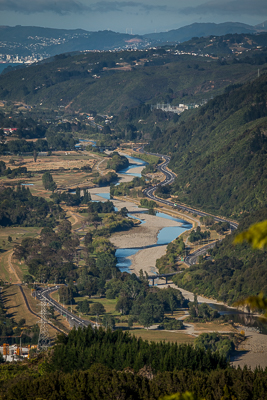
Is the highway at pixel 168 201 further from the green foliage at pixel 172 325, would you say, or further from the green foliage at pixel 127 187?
the green foliage at pixel 172 325

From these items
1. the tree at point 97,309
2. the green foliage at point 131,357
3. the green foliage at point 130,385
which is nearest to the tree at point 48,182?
the tree at point 97,309

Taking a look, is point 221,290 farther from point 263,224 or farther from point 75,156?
point 75,156

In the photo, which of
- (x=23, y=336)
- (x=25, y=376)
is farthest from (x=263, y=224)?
(x=23, y=336)

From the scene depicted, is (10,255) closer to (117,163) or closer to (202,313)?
(202,313)

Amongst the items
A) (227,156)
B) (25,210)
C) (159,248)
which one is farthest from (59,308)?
(227,156)

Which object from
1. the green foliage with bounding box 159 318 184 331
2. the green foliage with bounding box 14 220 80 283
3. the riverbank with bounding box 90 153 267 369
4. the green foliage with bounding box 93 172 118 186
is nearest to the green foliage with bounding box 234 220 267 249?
the riverbank with bounding box 90 153 267 369
